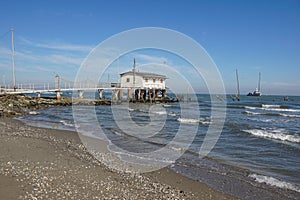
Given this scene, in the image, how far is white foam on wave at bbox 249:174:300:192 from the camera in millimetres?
6434

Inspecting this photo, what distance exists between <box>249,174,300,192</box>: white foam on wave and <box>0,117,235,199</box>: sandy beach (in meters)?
1.91

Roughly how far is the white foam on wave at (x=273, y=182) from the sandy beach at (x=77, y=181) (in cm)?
191

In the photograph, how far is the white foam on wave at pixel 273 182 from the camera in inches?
253

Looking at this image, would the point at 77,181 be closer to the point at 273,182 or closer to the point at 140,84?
the point at 273,182

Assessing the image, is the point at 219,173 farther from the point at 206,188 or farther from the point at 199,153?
the point at 199,153

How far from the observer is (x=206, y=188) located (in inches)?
235

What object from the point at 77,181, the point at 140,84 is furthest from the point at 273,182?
the point at 140,84

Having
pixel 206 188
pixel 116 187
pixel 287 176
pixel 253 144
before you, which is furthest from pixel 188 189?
pixel 253 144

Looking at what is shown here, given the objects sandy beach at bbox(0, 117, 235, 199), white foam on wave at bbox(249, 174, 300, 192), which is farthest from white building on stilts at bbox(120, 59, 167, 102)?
white foam on wave at bbox(249, 174, 300, 192)

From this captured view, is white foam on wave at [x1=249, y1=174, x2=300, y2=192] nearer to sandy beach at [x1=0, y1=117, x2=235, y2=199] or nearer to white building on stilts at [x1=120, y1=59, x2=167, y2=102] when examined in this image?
sandy beach at [x1=0, y1=117, x2=235, y2=199]

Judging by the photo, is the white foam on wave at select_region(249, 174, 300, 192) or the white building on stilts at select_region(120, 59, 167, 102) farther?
the white building on stilts at select_region(120, 59, 167, 102)

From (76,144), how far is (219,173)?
6069mm

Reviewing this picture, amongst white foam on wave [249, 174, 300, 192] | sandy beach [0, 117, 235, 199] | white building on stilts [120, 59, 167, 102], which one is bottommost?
white foam on wave [249, 174, 300, 192]

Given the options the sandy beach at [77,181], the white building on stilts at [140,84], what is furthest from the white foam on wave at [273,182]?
the white building on stilts at [140,84]
